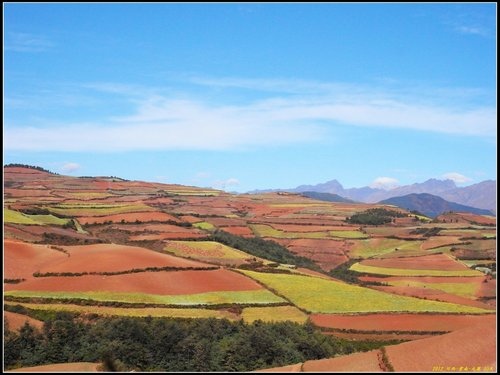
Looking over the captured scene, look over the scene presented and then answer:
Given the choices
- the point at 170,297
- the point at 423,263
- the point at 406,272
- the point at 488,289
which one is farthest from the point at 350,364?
the point at 423,263

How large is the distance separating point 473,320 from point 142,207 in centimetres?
6863

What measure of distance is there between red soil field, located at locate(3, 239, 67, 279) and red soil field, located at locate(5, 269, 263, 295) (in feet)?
8.18

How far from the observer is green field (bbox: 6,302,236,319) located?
37.2 m

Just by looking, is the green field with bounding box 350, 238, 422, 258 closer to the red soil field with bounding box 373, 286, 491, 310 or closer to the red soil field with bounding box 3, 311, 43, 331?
the red soil field with bounding box 373, 286, 491, 310

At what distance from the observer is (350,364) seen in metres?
21.3

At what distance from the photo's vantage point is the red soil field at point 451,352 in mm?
19625

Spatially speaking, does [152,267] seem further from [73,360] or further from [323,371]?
[323,371]

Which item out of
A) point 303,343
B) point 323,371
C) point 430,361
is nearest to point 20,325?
point 303,343

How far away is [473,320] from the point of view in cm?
4084

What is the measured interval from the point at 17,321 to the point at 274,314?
16.9 metres

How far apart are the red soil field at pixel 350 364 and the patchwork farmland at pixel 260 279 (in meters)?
0.12

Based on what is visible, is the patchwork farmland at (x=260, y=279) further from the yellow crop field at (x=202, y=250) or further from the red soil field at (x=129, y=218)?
the red soil field at (x=129, y=218)

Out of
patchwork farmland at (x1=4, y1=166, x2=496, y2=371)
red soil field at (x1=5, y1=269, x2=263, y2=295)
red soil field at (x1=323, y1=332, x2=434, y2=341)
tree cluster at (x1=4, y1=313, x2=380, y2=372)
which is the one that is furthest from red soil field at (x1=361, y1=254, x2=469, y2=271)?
tree cluster at (x1=4, y1=313, x2=380, y2=372)

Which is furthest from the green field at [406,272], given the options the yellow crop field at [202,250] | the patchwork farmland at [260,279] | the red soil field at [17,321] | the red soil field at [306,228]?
the red soil field at [17,321]
